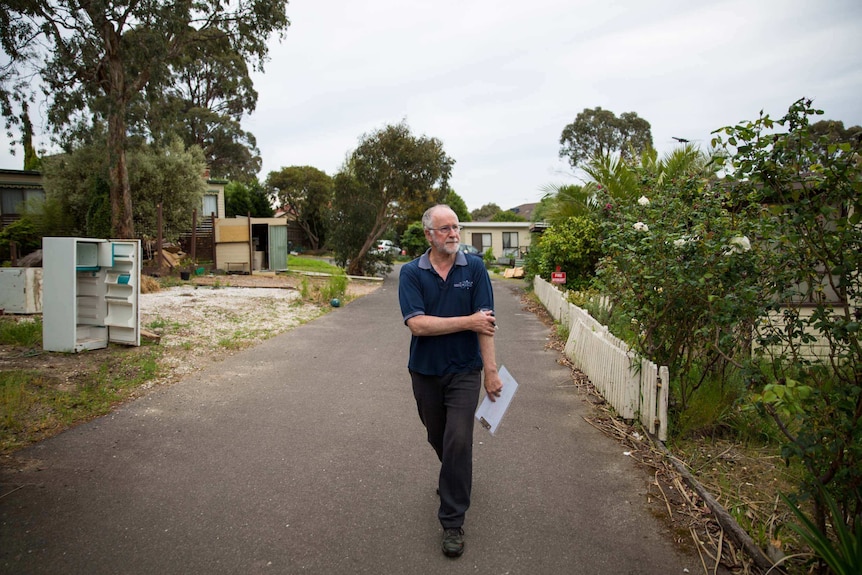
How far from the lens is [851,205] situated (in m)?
2.73

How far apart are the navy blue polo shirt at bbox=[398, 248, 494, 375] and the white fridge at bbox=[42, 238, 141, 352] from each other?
611 cm

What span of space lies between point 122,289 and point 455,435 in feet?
22.9

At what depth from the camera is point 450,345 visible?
3.52 meters

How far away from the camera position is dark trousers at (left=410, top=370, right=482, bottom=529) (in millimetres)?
3395

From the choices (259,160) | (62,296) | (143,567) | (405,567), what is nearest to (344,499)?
(405,567)

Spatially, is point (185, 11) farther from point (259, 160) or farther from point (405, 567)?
point (259, 160)

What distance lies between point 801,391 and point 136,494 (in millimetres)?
4088

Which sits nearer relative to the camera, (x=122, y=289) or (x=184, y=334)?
(x=122, y=289)

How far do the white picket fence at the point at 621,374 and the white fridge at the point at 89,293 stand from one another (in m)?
6.35

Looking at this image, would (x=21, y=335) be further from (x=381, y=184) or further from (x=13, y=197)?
(x=13, y=197)

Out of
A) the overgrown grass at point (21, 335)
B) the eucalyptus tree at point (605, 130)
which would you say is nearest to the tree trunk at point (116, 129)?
the overgrown grass at point (21, 335)

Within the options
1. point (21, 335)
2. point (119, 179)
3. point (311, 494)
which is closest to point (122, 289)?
point (21, 335)

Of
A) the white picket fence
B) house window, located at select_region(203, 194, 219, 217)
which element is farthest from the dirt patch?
house window, located at select_region(203, 194, 219, 217)

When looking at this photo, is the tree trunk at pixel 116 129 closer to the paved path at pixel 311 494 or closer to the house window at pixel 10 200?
the house window at pixel 10 200
